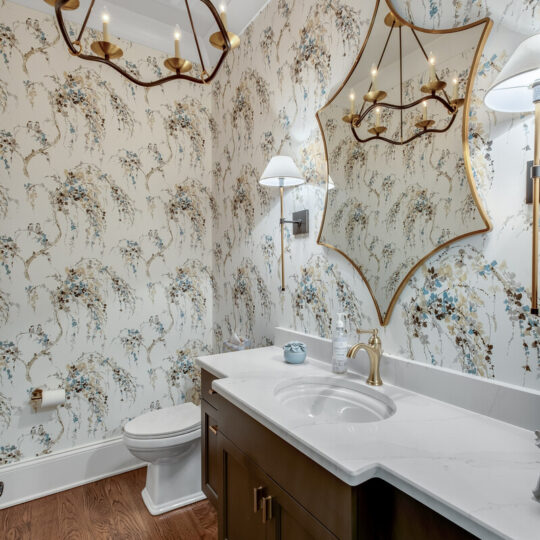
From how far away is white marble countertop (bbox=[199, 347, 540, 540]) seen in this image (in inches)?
25.0

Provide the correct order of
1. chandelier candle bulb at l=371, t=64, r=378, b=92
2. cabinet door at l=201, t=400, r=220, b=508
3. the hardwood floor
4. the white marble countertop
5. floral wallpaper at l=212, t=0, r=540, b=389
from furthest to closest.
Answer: the hardwood floor → cabinet door at l=201, t=400, r=220, b=508 → chandelier candle bulb at l=371, t=64, r=378, b=92 → floral wallpaper at l=212, t=0, r=540, b=389 → the white marble countertop

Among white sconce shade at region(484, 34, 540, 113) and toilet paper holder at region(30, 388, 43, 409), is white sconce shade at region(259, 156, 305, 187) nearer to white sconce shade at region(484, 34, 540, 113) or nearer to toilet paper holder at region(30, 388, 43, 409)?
white sconce shade at region(484, 34, 540, 113)

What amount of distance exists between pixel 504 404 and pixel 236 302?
1660 mm

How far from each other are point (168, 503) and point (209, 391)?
87 cm

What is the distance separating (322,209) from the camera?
1707 mm

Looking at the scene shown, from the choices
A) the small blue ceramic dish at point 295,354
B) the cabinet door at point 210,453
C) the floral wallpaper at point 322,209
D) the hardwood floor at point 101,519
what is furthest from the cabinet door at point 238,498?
the floral wallpaper at point 322,209

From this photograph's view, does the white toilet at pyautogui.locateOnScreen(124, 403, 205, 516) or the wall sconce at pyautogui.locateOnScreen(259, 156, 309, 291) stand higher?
the wall sconce at pyautogui.locateOnScreen(259, 156, 309, 291)

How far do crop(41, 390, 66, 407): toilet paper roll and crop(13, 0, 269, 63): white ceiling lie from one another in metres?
2.20

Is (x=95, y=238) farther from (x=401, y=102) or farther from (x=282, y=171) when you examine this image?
(x=401, y=102)

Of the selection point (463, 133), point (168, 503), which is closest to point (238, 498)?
point (168, 503)

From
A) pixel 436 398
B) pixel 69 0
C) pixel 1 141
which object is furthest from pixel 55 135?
pixel 436 398

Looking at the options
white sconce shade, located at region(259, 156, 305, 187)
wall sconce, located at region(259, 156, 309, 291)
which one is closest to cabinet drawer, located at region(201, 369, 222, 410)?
wall sconce, located at region(259, 156, 309, 291)

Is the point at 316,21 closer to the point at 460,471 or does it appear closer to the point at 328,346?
the point at 328,346

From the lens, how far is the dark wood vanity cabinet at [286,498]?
2.61 ft
